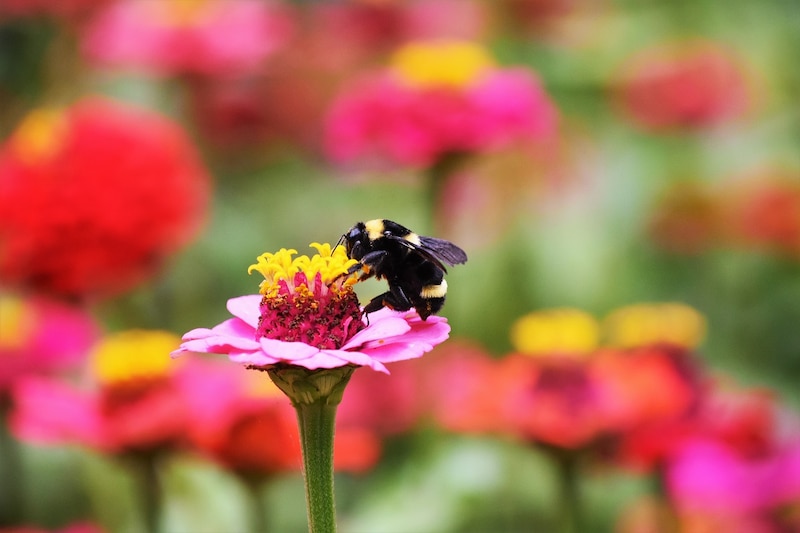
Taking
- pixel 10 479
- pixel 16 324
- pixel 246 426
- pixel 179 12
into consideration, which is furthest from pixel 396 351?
pixel 179 12

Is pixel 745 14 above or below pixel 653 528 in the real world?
above

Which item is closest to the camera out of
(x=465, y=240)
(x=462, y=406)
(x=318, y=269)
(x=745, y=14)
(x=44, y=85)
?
(x=318, y=269)

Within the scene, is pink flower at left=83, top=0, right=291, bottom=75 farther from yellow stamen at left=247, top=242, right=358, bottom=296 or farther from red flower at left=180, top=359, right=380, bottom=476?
yellow stamen at left=247, top=242, right=358, bottom=296

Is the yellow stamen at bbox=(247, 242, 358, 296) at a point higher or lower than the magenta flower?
higher

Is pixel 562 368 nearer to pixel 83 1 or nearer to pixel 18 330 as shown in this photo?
pixel 18 330

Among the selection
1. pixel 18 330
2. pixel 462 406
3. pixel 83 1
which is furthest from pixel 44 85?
pixel 462 406

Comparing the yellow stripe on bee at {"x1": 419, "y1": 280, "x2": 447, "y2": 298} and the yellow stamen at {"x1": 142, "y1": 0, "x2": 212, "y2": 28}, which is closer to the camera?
the yellow stripe on bee at {"x1": 419, "y1": 280, "x2": 447, "y2": 298}

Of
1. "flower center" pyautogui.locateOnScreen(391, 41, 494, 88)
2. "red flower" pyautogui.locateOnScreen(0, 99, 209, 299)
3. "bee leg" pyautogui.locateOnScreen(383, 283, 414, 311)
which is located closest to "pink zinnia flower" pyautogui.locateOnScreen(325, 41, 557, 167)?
"flower center" pyautogui.locateOnScreen(391, 41, 494, 88)

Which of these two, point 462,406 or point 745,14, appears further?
point 745,14
